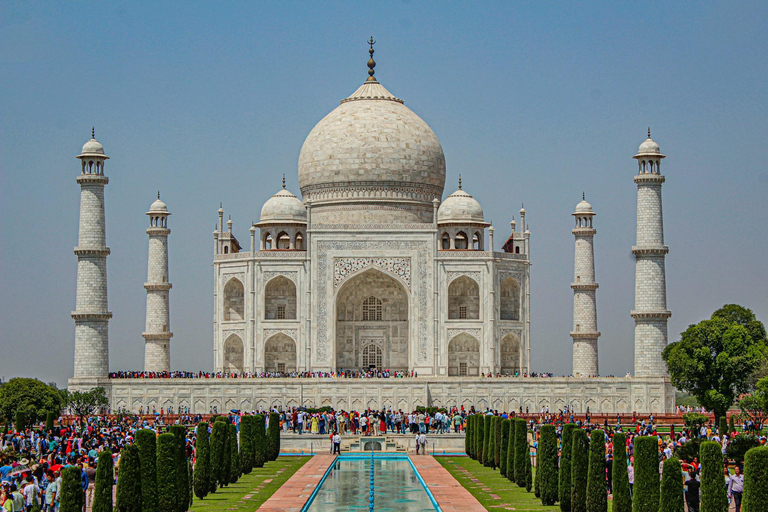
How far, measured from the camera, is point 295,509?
52.4ft

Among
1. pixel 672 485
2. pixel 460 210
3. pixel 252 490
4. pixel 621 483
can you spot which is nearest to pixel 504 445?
pixel 252 490

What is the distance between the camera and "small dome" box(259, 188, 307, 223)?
36.8m

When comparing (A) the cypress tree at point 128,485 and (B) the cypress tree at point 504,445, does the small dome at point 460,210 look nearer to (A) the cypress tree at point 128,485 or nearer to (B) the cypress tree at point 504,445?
(B) the cypress tree at point 504,445

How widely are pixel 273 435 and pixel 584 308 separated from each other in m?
16.0

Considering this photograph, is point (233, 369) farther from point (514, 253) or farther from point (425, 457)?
point (425, 457)

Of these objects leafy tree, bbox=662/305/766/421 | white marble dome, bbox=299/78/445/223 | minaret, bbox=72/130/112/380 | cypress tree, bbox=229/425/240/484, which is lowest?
cypress tree, bbox=229/425/240/484

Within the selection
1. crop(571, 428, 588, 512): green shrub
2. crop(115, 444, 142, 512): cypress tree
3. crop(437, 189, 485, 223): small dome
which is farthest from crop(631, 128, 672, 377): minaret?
crop(115, 444, 142, 512): cypress tree

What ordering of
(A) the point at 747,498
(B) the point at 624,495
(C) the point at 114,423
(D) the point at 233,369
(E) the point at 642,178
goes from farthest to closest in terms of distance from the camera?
(D) the point at 233,369 < (E) the point at 642,178 < (C) the point at 114,423 < (B) the point at 624,495 < (A) the point at 747,498

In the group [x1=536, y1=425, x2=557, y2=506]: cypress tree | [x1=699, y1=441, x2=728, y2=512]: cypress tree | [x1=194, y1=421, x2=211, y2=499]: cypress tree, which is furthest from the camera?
[x1=194, y1=421, x2=211, y2=499]: cypress tree

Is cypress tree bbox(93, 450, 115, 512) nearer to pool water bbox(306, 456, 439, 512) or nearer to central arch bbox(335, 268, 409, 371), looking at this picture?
pool water bbox(306, 456, 439, 512)

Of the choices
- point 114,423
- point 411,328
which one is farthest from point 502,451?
point 411,328

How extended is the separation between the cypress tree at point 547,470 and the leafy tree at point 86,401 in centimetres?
1616

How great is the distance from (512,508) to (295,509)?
9.52 ft

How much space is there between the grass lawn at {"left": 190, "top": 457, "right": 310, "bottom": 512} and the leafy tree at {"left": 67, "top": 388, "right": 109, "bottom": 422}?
9.00 metres
